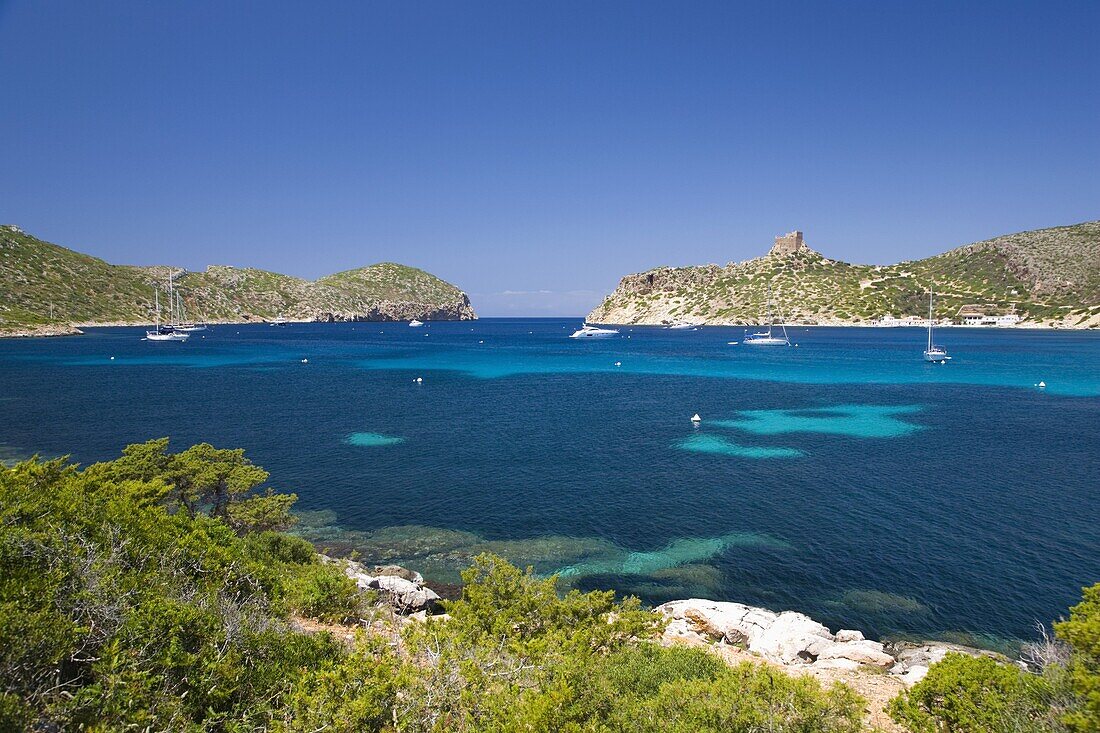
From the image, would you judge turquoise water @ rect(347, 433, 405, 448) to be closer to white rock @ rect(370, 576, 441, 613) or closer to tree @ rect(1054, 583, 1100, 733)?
white rock @ rect(370, 576, 441, 613)

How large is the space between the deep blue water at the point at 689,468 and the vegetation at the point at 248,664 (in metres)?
11.4

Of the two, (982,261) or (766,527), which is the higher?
(982,261)

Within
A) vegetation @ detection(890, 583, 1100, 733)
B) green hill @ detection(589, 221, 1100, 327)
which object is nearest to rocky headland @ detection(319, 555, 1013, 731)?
vegetation @ detection(890, 583, 1100, 733)

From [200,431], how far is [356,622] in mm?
35767

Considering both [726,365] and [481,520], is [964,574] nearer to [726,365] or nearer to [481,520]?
[481,520]

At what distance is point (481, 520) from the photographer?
1102 inches

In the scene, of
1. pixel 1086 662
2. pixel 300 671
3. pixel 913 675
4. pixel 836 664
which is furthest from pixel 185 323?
pixel 1086 662

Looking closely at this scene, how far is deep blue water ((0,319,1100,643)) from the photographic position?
22.3m

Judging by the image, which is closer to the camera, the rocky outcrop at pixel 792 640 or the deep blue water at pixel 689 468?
the rocky outcrop at pixel 792 640

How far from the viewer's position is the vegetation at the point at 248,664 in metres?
7.52

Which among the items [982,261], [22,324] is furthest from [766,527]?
[982,261]

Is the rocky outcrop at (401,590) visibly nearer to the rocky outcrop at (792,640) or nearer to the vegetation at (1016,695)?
the rocky outcrop at (792,640)

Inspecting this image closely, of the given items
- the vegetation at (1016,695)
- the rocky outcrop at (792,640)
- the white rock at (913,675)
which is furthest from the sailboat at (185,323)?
the vegetation at (1016,695)

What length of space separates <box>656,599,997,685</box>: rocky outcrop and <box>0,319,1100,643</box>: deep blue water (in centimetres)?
215
